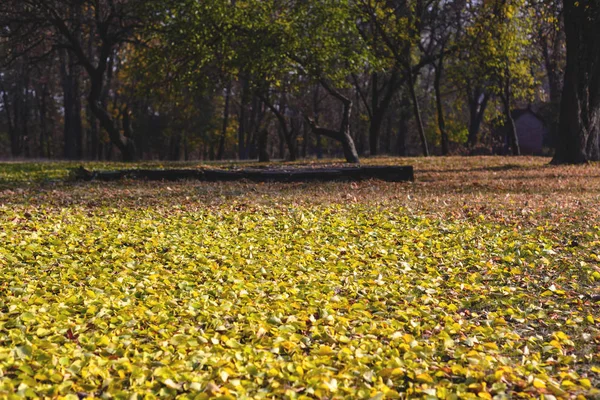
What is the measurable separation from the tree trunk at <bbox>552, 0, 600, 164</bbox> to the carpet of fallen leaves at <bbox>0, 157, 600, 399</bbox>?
8.90m

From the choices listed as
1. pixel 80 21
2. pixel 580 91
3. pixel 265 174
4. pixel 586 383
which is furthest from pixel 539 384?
pixel 80 21

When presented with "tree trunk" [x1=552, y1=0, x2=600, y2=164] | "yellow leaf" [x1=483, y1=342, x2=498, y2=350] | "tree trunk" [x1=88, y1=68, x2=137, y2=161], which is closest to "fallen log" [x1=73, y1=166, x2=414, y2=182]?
"tree trunk" [x1=552, y1=0, x2=600, y2=164]

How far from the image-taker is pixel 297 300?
5035 mm

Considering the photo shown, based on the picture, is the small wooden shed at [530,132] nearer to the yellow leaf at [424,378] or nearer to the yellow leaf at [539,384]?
the yellow leaf at [539,384]

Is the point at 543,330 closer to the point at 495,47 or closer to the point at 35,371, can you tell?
the point at 35,371

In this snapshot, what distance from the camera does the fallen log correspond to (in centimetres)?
1397

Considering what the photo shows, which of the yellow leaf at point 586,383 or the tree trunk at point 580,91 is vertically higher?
the tree trunk at point 580,91

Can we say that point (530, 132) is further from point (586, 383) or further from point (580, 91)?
point (586, 383)

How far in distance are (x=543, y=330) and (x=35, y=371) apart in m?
3.78

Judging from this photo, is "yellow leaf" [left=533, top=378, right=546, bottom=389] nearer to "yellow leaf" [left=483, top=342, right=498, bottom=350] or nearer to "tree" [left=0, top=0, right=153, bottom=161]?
"yellow leaf" [left=483, top=342, right=498, bottom=350]

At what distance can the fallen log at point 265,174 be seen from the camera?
13969 mm

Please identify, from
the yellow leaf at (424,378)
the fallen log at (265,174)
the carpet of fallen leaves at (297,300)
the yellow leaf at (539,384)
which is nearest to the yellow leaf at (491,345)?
the carpet of fallen leaves at (297,300)

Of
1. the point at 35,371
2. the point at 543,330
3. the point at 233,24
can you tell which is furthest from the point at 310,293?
the point at 233,24

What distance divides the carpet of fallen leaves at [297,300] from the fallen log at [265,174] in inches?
148
